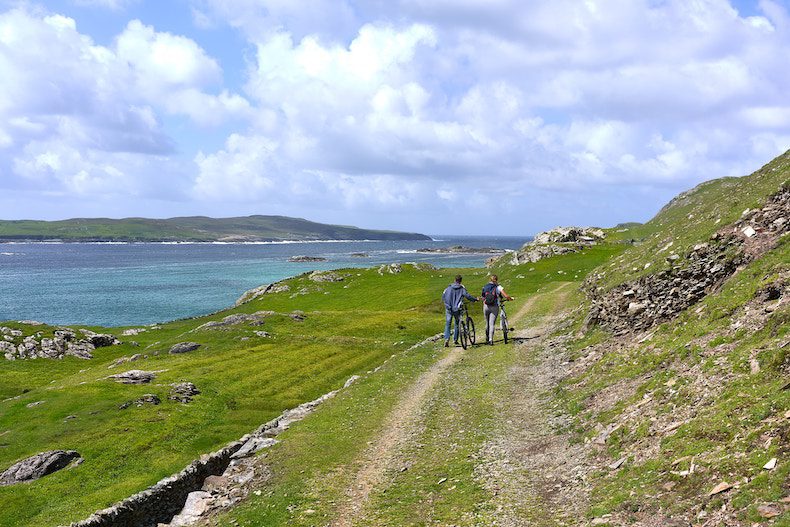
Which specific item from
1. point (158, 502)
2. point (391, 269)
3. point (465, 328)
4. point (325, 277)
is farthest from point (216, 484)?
point (391, 269)

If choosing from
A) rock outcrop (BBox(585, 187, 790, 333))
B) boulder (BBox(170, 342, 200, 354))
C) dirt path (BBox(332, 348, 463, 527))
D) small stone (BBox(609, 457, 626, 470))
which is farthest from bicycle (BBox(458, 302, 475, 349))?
boulder (BBox(170, 342, 200, 354))

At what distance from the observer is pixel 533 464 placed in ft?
58.9

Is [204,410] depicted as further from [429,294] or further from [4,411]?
[429,294]

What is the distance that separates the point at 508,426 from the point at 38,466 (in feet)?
85.9

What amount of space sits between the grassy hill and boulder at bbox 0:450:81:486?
1.01 m

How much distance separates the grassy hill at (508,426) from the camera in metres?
13.4

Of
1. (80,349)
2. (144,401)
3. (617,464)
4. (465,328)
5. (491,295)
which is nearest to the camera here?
(617,464)

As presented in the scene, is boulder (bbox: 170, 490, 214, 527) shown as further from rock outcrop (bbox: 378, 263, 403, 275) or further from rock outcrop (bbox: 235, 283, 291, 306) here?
rock outcrop (bbox: 378, 263, 403, 275)

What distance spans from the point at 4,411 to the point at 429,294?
74.9m

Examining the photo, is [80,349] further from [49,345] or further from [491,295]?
[491,295]

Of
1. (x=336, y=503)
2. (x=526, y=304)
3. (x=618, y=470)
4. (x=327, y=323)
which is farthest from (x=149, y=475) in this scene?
(x=526, y=304)

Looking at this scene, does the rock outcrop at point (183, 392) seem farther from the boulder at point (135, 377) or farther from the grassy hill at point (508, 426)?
the boulder at point (135, 377)

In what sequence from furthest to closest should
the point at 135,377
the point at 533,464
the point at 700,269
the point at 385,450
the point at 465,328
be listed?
1. the point at 135,377
2. the point at 465,328
3. the point at 700,269
4. the point at 385,450
5. the point at 533,464

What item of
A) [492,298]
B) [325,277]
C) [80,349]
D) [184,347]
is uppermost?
[492,298]
